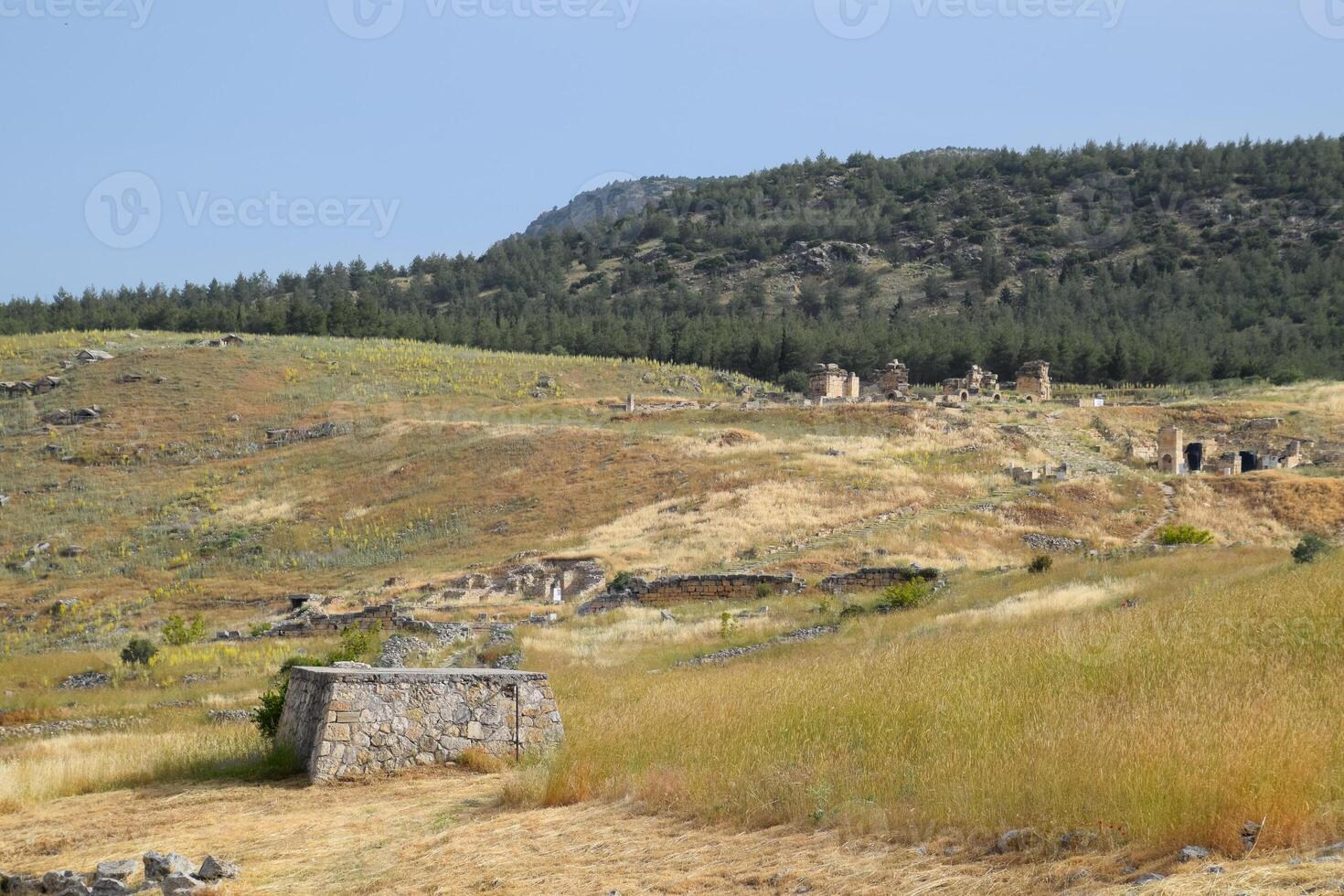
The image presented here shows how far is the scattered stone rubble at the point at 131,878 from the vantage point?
7035mm

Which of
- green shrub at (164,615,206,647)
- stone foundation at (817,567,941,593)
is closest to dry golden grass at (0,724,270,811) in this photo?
green shrub at (164,615,206,647)

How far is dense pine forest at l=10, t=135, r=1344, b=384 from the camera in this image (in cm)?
8575

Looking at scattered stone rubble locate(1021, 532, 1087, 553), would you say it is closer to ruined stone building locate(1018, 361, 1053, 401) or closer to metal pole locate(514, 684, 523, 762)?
metal pole locate(514, 684, 523, 762)

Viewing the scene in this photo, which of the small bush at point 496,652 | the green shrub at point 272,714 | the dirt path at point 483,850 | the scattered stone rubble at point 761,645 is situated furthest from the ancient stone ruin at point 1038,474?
the dirt path at point 483,850

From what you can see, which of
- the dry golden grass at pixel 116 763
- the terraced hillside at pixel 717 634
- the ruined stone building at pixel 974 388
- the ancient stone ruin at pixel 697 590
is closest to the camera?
the terraced hillside at pixel 717 634

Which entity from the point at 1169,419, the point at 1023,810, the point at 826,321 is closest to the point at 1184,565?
the point at 1023,810

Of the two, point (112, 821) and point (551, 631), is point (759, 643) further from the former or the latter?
point (112, 821)

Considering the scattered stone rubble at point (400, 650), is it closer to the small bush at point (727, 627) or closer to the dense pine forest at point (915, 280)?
the small bush at point (727, 627)

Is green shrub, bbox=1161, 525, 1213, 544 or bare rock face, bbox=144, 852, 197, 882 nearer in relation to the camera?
bare rock face, bbox=144, 852, 197, 882

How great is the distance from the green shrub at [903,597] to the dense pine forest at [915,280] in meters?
54.6

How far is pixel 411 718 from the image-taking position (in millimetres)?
10844

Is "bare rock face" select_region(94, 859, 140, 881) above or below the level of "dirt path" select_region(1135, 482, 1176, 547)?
above

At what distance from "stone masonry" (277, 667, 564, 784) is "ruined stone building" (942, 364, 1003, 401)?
50331mm

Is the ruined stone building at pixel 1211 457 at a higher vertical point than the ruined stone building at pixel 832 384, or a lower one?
lower
